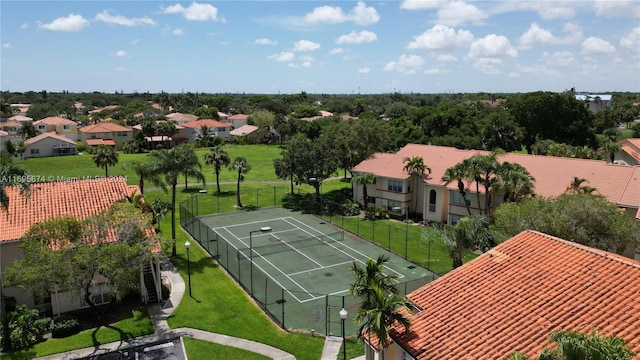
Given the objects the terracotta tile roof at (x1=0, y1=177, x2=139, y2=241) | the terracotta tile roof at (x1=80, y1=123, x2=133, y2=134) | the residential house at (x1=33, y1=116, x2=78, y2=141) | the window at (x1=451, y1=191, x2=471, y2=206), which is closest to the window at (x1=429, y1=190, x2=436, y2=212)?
the window at (x1=451, y1=191, x2=471, y2=206)

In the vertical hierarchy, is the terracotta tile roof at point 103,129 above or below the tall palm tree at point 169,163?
below

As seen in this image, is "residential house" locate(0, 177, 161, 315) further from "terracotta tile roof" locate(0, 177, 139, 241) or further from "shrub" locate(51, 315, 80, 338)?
"shrub" locate(51, 315, 80, 338)

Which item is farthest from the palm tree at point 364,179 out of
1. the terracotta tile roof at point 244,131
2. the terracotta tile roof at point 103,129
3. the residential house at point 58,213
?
the terracotta tile roof at point 103,129

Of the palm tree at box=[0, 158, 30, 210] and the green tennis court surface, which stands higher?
the palm tree at box=[0, 158, 30, 210]

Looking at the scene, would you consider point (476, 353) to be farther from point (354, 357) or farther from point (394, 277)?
point (354, 357)

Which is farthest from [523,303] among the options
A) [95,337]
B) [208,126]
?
[208,126]

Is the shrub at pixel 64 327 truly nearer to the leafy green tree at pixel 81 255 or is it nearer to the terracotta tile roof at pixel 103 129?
the leafy green tree at pixel 81 255
